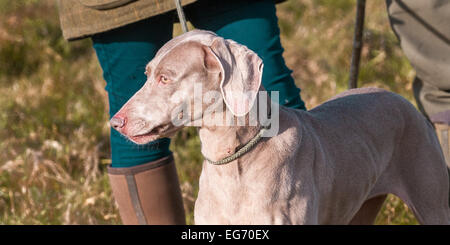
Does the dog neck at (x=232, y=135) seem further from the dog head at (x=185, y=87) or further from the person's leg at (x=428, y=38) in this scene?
the person's leg at (x=428, y=38)

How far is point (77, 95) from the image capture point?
534 centimetres

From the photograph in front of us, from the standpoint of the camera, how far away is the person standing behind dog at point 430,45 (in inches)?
119

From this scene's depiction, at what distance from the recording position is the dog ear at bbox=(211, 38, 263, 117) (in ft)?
6.98

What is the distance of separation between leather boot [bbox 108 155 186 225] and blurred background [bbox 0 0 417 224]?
664mm

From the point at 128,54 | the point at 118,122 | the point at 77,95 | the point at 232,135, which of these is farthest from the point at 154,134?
the point at 77,95

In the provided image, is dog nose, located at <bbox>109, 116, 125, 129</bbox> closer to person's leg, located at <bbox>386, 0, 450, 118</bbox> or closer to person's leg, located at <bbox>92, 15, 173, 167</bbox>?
person's leg, located at <bbox>92, 15, 173, 167</bbox>

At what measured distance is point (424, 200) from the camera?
9.26 ft

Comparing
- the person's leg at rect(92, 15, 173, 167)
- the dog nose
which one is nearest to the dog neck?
the dog nose

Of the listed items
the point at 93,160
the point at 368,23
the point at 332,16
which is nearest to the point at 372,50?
the point at 368,23

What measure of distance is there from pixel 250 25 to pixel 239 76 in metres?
0.54

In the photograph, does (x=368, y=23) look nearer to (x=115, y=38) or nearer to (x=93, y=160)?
(x=93, y=160)

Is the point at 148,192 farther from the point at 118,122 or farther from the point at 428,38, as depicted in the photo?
the point at 428,38

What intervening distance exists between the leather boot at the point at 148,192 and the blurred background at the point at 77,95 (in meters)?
0.66

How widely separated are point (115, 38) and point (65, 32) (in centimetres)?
26
